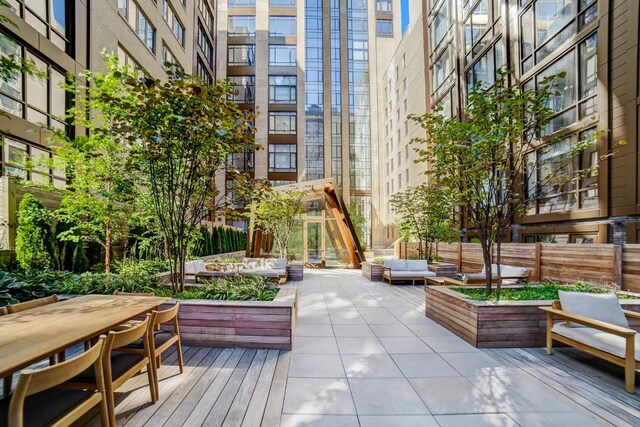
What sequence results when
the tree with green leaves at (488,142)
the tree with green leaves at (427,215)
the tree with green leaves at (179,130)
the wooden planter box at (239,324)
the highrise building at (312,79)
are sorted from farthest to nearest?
the highrise building at (312,79) → the tree with green leaves at (427,215) → the tree with green leaves at (488,142) → the tree with green leaves at (179,130) → the wooden planter box at (239,324)

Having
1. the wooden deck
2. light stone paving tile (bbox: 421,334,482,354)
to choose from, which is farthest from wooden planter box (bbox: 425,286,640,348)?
the wooden deck

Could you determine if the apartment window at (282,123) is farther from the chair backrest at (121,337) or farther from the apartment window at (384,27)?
the chair backrest at (121,337)

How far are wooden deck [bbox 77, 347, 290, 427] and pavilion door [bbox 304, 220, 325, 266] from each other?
12483 millimetres

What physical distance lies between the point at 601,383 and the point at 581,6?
11063 millimetres

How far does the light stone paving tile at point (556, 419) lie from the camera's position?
2.59 m

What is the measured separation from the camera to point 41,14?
26.8ft

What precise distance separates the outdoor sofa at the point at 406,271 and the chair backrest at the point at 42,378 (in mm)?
8755

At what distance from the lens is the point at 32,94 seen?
801 cm

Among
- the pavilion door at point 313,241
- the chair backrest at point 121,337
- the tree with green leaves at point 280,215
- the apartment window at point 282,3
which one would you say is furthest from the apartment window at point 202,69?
the chair backrest at point 121,337

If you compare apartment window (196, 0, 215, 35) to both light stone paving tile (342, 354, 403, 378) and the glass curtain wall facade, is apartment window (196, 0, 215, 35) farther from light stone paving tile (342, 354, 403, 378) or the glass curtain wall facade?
light stone paving tile (342, 354, 403, 378)

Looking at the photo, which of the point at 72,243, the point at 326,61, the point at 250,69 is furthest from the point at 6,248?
the point at 326,61

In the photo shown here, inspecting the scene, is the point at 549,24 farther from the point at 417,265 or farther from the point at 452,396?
the point at 452,396

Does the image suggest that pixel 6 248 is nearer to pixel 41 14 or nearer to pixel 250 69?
pixel 41 14

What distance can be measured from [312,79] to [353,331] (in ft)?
91.9
